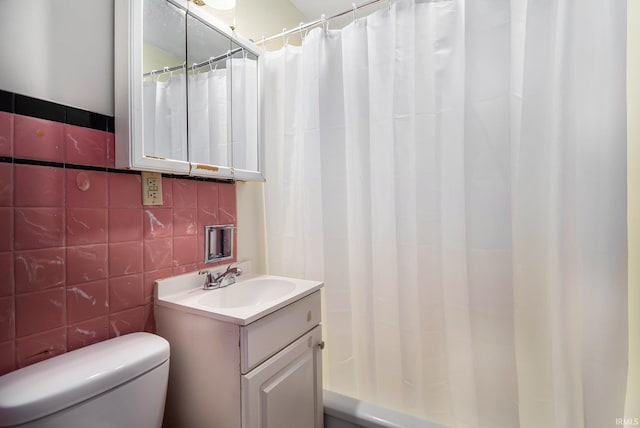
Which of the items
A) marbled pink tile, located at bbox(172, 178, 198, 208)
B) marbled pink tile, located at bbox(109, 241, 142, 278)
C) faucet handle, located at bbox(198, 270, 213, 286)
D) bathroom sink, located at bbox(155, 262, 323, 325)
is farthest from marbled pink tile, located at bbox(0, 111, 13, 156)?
faucet handle, located at bbox(198, 270, 213, 286)

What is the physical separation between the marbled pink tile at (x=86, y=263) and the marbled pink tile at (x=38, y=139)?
27 centimetres

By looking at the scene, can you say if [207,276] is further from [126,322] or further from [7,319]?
[7,319]

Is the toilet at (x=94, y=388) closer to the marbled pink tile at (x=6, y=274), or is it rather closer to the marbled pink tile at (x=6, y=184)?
the marbled pink tile at (x=6, y=274)

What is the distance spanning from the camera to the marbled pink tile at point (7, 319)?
72 cm

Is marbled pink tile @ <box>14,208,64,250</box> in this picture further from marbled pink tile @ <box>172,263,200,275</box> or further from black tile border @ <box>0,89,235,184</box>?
marbled pink tile @ <box>172,263,200,275</box>

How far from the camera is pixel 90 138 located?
35.0 inches

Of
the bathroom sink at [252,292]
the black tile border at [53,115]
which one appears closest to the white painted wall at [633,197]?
the bathroom sink at [252,292]

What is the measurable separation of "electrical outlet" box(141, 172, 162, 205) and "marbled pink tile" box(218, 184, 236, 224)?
298 mm

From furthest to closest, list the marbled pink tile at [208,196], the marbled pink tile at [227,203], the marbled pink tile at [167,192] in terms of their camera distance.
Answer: the marbled pink tile at [227,203] < the marbled pink tile at [208,196] < the marbled pink tile at [167,192]

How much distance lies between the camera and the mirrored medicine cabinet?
3.05ft

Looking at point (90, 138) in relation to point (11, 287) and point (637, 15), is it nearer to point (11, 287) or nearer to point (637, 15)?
point (11, 287)

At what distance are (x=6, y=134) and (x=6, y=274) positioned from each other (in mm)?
353

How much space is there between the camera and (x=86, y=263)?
0.87 metres

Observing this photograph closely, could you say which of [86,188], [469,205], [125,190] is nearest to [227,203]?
[125,190]
